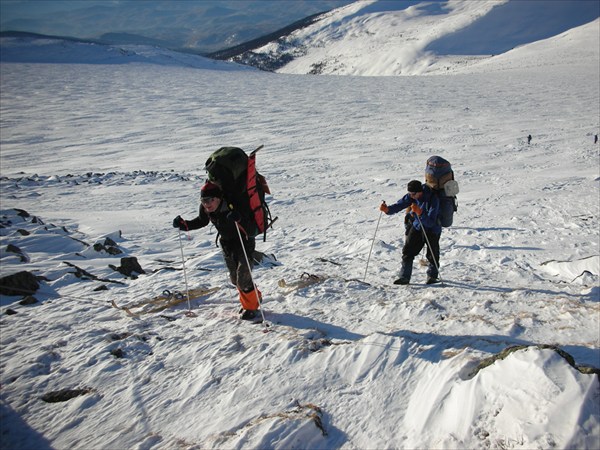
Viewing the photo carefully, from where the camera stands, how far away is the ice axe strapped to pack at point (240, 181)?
3875 mm

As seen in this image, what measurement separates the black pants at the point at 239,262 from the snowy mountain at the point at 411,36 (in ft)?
292

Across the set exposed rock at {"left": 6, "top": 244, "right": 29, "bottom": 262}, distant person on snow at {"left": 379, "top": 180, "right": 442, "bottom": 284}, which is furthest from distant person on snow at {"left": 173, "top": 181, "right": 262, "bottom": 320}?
exposed rock at {"left": 6, "top": 244, "right": 29, "bottom": 262}

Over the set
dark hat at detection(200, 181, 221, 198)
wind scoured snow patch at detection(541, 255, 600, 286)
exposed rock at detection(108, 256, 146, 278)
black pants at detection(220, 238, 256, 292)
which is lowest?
wind scoured snow patch at detection(541, 255, 600, 286)

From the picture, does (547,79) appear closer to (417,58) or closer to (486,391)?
(486,391)

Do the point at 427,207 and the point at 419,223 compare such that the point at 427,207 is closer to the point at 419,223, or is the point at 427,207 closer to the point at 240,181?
the point at 419,223

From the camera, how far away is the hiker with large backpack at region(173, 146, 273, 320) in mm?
3883

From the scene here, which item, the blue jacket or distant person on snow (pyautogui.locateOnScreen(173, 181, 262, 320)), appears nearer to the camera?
distant person on snow (pyautogui.locateOnScreen(173, 181, 262, 320))

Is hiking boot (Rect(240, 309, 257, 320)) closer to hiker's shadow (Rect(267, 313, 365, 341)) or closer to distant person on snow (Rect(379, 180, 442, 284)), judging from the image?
hiker's shadow (Rect(267, 313, 365, 341))

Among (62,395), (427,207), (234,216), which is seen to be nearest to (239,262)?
(234,216)

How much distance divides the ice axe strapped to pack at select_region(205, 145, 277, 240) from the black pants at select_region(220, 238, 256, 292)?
0.28m

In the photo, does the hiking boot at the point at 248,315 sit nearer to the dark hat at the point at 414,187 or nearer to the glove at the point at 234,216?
the glove at the point at 234,216

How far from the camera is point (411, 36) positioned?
116 m

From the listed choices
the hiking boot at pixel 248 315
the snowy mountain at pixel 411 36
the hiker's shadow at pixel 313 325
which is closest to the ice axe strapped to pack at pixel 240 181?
the hiking boot at pixel 248 315

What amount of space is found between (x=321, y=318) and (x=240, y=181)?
176cm
